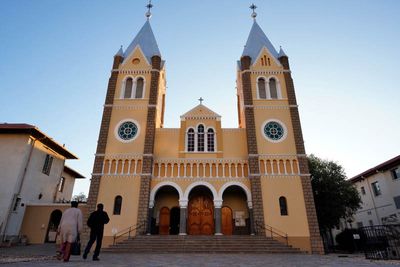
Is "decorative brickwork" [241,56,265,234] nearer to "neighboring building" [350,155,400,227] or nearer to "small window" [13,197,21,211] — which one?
"neighboring building" [350,155,400,227]

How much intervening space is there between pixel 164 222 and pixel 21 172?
39.8 ft

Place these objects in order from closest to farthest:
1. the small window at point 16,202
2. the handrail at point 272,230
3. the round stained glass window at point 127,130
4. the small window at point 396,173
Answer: the handrail at point 272,230
the small window at point 16,202
the round stained glass window at point 127,130
the small window at point 396,173

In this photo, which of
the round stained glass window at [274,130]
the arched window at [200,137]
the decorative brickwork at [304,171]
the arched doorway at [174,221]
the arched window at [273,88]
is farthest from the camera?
the arched window at [273,88]

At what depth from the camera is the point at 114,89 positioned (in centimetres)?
2397

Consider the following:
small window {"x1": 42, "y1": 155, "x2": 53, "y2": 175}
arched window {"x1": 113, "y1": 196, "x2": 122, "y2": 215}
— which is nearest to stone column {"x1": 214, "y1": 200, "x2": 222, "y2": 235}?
arched window {"x1": 113, "y1": 196, "x2": 122, "y2": 215}

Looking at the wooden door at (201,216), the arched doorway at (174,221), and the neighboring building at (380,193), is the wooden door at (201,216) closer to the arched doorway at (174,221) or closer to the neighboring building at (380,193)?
the arched doorway at (174,221)

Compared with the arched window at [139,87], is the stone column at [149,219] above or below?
below

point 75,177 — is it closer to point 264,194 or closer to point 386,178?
point 264,194

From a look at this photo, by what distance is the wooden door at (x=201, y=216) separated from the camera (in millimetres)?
20672

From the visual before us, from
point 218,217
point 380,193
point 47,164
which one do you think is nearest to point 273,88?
point 218,217

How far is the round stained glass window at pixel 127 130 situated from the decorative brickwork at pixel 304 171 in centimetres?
1361

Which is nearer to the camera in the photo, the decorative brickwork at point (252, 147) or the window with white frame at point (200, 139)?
the decorative brickwork at point (252, 147)

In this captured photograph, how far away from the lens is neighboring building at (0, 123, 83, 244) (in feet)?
65.5

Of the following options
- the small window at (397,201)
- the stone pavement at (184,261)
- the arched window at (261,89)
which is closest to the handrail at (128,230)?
the stone pavement at (184,261)
